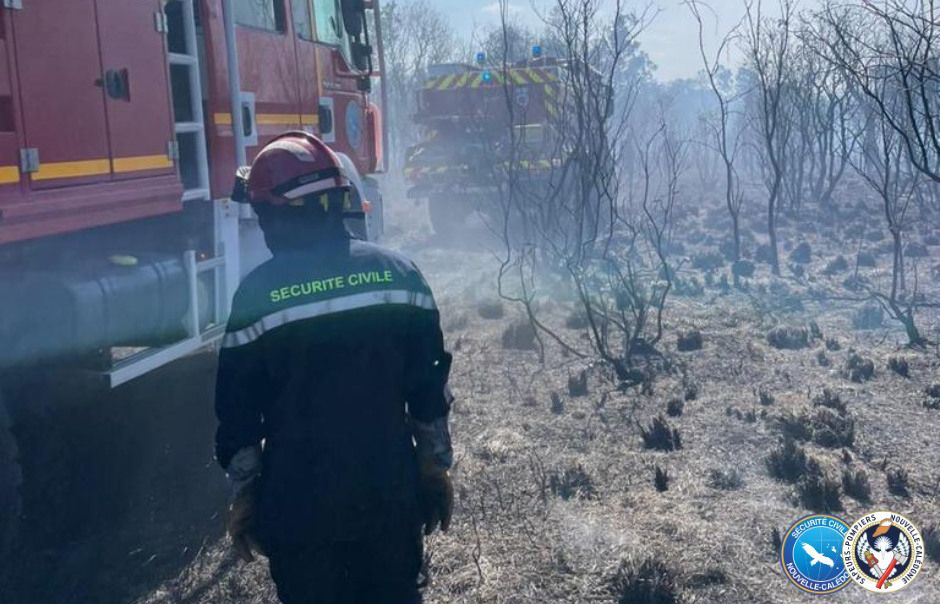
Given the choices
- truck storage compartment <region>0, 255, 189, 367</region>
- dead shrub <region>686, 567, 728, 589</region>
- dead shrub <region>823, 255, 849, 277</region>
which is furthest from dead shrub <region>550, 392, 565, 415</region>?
dead shrub <region>823, 255, 849, 277</region>

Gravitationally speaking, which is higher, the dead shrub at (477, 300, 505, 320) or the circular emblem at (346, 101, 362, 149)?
the circular emblem at (346, 101, 362, 149)

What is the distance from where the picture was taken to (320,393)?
7.79ft

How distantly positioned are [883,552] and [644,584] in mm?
1197

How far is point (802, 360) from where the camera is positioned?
278 inches

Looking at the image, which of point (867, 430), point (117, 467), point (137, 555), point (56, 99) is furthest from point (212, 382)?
point (867, 430)

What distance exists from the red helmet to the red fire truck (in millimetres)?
949

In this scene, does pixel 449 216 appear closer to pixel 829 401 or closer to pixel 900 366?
pixel 900 366

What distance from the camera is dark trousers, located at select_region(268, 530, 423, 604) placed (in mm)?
2430

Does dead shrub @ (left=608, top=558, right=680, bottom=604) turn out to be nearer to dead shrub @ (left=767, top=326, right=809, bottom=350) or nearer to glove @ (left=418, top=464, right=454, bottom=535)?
glove @ (left=418, top=464, right=454, bottom=535)

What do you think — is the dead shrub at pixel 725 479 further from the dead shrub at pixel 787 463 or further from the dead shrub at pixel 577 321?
the dead shrub at pixel 577 321

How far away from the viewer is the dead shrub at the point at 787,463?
182 inches

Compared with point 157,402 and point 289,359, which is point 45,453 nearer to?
point 157,402

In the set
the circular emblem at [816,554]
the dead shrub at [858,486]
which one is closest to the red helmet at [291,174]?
the circular emblem at [816,554]

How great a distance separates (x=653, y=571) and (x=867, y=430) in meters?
2.42
